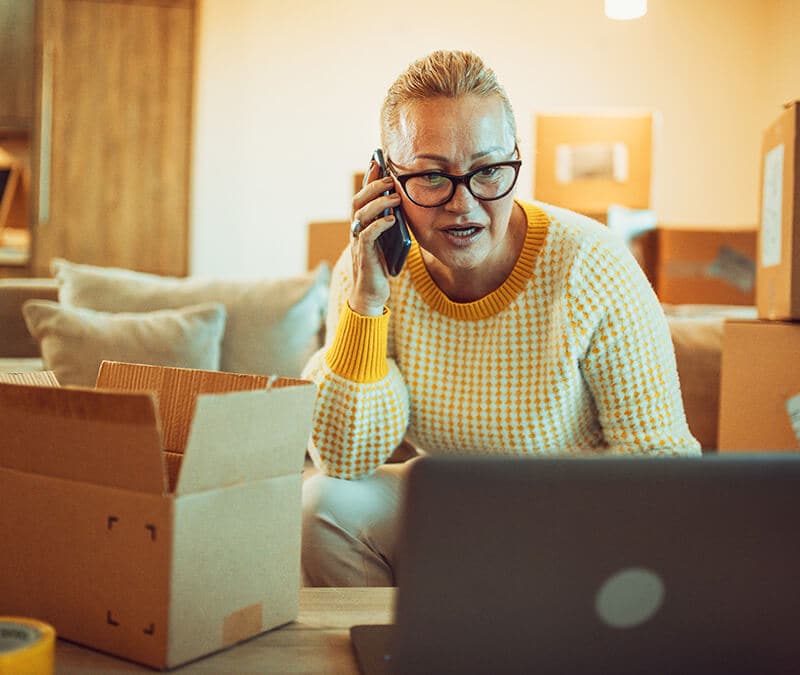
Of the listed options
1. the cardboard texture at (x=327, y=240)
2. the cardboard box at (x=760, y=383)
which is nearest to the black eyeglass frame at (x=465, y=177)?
the cardboard box at (x=760, y=383)

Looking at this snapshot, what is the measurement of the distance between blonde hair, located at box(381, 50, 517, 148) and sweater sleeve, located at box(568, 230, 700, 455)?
0.80 ft

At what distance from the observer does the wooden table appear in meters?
0.70

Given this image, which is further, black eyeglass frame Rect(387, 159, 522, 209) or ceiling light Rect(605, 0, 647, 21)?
ceiling light Rect(605, 0, 647, 21)

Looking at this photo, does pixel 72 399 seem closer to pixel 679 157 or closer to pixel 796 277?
pixel 796 277

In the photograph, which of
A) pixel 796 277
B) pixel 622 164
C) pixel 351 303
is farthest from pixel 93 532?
pixel 622 164

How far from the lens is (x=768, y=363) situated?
1.64 m

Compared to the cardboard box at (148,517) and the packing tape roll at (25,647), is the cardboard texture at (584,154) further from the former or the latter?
the packing tape roll at (25,647)

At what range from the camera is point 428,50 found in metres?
4.44

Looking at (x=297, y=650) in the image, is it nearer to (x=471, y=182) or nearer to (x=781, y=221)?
(x=471, y=182)

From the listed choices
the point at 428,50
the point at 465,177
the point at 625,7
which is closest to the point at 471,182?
the point at 465,177

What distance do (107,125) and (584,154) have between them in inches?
85.9

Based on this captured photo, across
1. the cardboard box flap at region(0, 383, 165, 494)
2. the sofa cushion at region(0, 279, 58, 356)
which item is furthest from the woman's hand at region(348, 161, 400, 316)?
the sofa cushion at region(0, 279, 58, 356)

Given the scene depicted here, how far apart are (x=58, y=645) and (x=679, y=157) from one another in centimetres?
424

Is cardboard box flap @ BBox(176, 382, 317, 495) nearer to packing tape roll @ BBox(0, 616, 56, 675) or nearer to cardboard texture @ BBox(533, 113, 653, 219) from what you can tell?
packing tape roll @ BBox(0, 616, 56, 675)
